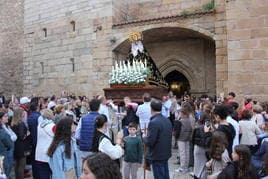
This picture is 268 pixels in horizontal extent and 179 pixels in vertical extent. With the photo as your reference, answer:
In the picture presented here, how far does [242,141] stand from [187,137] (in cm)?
124

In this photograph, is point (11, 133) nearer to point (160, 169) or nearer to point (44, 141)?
point (44, 141)

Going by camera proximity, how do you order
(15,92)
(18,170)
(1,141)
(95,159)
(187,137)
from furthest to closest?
(15,92) → (187,137) → (18,170) → (1,141) → (95,159)

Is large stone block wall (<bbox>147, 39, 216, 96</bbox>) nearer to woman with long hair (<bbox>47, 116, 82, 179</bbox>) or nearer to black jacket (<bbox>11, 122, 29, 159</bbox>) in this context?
black jacket (<bbox>11, 122, 29, 159</bbox>)

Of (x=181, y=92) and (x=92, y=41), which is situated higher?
(x=92, y=41)

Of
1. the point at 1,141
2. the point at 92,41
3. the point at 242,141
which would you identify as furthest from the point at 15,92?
the point at 242,141

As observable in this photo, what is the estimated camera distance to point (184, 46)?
13.3 meters

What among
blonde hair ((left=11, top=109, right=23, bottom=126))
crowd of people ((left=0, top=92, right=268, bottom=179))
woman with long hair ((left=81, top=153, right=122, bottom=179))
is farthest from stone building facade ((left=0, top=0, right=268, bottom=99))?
woman with long hair ((left=81, top=153, right=122, bottom=179))

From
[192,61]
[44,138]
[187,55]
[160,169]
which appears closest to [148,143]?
[160,169]

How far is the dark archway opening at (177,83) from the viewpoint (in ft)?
47.6

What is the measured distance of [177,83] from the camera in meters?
14.7

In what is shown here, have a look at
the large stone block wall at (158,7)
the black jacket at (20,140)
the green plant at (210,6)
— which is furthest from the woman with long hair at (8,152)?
the large stone block wall at (158,7)

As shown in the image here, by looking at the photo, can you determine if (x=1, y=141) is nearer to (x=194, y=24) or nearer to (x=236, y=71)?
(x=236, y=71)

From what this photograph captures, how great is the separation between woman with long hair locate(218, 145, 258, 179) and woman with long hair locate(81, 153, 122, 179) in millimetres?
1519

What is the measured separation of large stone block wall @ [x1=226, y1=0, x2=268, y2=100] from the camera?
9008 mm
